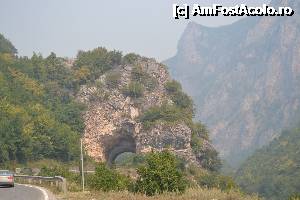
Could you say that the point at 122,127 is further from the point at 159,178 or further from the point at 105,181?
the point at 159,178

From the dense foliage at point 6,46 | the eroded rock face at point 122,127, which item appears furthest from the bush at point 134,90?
the dense foliage at point 6,46

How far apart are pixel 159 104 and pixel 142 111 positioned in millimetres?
4041

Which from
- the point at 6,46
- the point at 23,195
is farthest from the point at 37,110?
the point at 23,195

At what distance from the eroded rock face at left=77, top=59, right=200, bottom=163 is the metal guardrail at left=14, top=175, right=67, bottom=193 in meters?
37.0

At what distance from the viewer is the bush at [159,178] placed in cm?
2205

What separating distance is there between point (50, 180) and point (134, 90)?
54.2 metres

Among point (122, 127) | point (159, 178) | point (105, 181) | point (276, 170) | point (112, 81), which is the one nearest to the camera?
point (159, 178)

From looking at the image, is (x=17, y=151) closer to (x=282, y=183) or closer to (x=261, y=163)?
(x=282, y=183)

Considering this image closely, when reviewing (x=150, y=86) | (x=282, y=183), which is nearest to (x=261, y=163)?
(x=282, y=183)

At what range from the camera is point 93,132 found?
82562 mm

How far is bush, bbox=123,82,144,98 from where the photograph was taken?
285ft

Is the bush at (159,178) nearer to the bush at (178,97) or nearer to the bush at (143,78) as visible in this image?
the bush at (178,97)

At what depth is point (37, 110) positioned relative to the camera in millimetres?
79250

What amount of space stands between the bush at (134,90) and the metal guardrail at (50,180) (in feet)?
145
